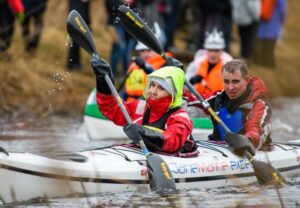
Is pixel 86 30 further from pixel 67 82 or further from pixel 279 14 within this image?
pixel 279 14

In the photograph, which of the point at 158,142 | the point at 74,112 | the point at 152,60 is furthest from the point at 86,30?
the point at 74,112

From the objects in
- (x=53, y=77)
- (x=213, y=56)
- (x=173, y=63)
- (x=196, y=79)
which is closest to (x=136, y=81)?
(x=196, y=79)

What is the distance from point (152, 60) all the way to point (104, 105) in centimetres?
455

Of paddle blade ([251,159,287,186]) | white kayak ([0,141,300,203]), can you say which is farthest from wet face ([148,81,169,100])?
paddle blade ([251,159,287,186])

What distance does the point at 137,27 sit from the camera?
41.9 feet

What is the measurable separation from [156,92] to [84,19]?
20.1ft

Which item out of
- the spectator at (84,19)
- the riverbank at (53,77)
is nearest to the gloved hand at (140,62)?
the spectator at (84,19)

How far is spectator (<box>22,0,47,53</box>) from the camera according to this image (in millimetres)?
17953

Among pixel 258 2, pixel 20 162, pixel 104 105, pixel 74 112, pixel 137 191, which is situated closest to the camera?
pixel 20 162

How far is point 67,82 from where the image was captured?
18.5 m

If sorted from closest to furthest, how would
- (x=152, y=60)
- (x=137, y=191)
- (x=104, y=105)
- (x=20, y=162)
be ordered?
(x=20, y=162) → (x=137, y=191) → (x=104, y=105) → (x=152, y=60)

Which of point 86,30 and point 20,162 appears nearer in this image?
point 20,162

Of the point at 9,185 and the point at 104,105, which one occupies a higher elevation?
the point at 104,105

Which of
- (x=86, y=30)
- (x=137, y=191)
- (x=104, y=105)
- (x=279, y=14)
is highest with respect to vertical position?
(x=279, y=14)
